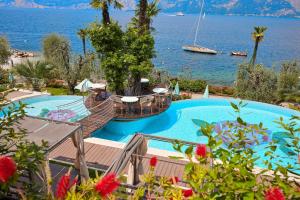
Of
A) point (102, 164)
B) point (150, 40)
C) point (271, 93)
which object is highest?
point (150, 40)

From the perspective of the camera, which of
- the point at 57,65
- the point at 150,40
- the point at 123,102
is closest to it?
the point at 123,102

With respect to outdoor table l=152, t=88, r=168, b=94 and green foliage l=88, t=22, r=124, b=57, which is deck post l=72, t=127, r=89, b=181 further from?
outdoor table l=152, t=88, r=168, b=94

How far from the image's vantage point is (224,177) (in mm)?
2404

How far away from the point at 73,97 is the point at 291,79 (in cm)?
1817

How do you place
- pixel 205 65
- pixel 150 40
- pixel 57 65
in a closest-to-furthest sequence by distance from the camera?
1. pixel 150 40
2. pixel 57 65
3. pixel 205 65

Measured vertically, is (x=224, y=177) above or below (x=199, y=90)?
above

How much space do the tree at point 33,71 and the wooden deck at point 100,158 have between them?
490 inches

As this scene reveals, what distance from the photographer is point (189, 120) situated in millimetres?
17406

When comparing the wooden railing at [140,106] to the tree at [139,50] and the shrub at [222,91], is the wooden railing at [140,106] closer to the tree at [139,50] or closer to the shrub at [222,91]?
the tree at [139,50]

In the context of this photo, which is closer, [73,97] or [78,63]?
[73,97]

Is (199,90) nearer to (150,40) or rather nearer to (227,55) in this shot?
(150,40)

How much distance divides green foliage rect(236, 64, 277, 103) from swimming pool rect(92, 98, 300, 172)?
242cm

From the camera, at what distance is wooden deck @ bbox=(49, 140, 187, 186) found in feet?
31.8

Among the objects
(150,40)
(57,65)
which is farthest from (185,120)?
(57,65)
